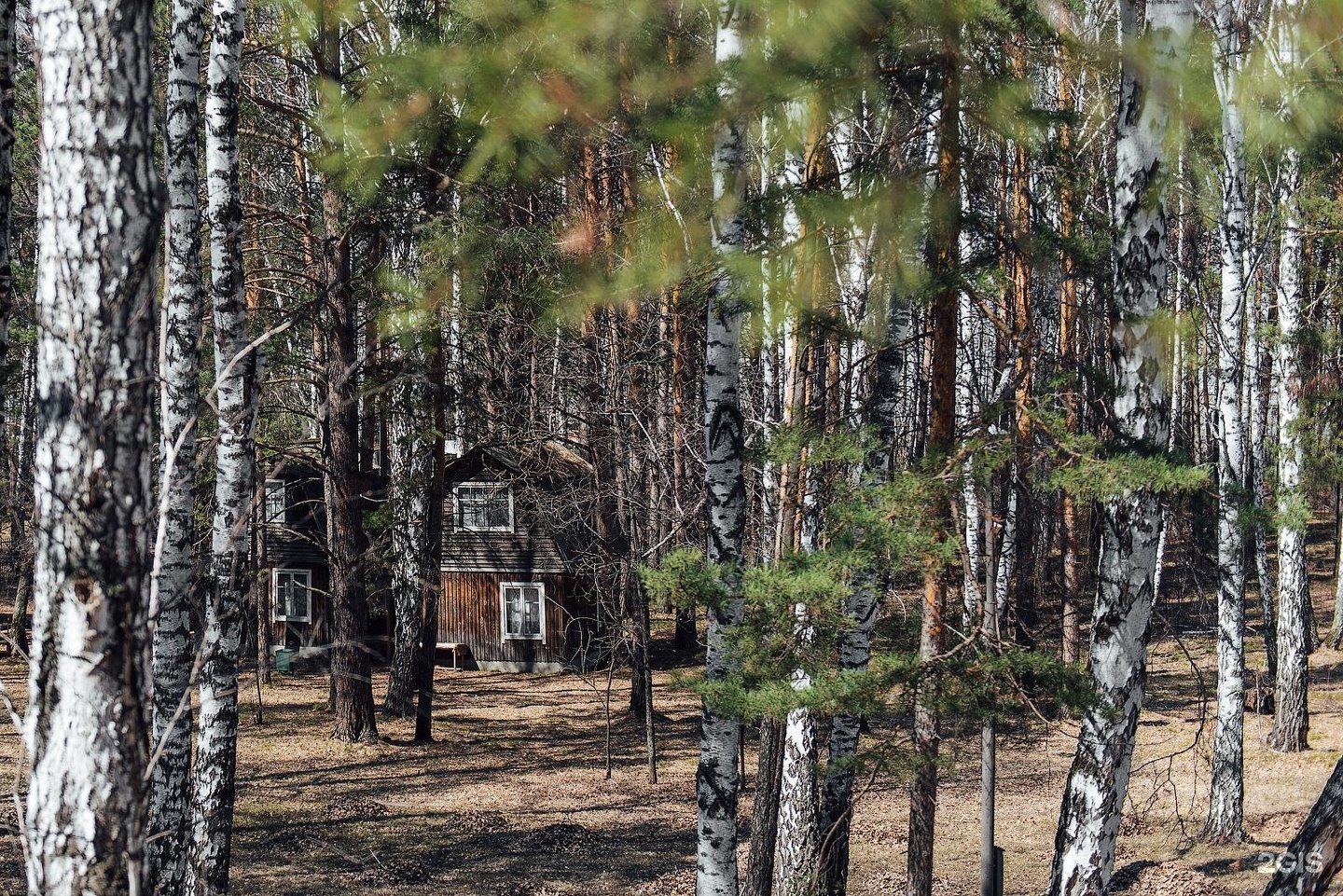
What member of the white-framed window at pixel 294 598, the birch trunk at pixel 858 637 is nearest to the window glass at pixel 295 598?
the white-framed window at pixel 294 598

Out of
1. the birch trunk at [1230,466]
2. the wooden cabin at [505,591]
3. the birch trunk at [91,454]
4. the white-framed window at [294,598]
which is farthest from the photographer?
the white-framed window at [294,598]

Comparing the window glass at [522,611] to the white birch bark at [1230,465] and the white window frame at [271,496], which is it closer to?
the white window frame at [271,496]

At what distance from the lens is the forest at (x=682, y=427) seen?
3.51 m

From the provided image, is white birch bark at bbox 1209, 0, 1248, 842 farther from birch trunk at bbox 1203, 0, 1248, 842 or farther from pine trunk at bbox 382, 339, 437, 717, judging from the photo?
pine trunk at bbox 382, 339, 437, 717

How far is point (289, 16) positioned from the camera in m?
9.81

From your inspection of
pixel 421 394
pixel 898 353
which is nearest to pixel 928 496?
pixel 898 353

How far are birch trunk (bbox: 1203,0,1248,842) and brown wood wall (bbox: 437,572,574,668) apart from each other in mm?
16001

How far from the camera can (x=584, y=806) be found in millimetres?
16344

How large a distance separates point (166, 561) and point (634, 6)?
4698mm

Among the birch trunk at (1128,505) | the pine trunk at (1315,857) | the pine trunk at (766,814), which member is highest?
the birch trunk at (1128,505)

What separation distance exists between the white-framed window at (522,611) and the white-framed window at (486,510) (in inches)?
53.6

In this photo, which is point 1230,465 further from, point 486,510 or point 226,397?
point 486,510

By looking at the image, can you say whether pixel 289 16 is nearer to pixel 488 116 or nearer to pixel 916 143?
pixel 488 116

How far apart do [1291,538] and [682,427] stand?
885 centimetres
